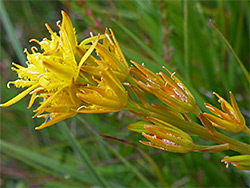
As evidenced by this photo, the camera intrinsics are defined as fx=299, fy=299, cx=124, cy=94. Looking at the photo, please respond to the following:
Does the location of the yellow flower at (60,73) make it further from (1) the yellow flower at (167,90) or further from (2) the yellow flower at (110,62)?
(1) the yellow flower at (167,90)

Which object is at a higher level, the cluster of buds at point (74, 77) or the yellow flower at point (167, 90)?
the cluster of buds at point (74, 77)

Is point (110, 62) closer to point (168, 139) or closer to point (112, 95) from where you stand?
point (112, 95)

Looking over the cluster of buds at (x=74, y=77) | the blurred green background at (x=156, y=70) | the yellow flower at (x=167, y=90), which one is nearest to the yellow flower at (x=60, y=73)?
the cluster of buds at (x=74, y=77)

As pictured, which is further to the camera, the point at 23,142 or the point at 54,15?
the point at 54,15

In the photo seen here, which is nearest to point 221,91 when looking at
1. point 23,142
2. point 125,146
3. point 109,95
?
point 125,146

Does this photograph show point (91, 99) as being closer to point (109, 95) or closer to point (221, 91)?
point (109, 95)

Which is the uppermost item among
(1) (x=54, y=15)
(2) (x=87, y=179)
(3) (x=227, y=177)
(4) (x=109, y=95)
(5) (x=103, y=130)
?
(1) (x=54, y=15)
